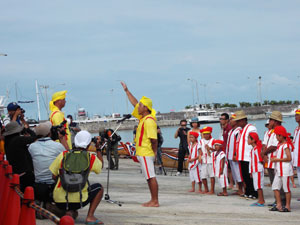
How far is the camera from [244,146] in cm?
→ 1111

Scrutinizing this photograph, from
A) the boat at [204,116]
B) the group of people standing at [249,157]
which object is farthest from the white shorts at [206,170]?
the boat at [204,116]

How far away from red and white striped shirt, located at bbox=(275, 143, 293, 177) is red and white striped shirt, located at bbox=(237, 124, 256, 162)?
57.6 inches

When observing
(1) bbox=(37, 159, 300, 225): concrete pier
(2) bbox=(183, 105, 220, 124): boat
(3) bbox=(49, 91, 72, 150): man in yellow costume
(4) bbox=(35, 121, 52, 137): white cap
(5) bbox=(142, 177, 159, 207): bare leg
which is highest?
(3) bbox=(49, 91, 72, 150): man in yellow costume

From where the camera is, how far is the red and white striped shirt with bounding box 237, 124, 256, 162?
1110 cm

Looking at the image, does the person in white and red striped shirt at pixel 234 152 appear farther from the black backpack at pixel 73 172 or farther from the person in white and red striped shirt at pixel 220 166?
the black backpack at pixel 73 172

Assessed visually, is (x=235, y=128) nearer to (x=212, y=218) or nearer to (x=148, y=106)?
(x=148, y=106)

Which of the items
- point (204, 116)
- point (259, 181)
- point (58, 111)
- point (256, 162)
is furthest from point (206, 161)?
point (204, 116)

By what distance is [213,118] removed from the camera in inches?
5217

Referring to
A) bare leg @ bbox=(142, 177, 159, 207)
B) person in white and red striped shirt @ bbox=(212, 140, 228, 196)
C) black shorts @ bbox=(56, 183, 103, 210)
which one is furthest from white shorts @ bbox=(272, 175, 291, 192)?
black shorts @ bbox=(56, 183, 103, 210)

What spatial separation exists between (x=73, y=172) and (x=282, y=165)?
411cm

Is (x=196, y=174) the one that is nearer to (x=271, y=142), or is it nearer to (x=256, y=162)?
(x=256, y=162)

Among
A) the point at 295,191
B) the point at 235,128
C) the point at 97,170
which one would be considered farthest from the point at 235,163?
the point at 97,170

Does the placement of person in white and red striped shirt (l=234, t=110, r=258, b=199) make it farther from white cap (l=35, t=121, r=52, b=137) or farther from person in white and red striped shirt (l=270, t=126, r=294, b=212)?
white cap (l=35, t=121, r=52, b=137)

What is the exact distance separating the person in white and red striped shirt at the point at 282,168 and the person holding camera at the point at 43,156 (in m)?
3.96
